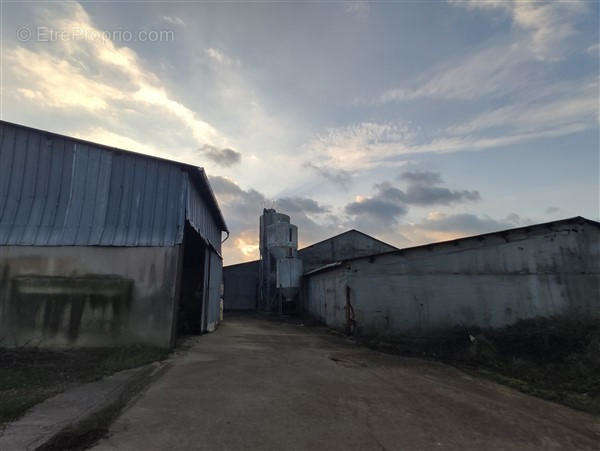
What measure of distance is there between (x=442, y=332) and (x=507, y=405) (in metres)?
6.85

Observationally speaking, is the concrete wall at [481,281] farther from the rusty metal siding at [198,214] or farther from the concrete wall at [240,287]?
the concrete wall at [240,287]

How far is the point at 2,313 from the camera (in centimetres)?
915

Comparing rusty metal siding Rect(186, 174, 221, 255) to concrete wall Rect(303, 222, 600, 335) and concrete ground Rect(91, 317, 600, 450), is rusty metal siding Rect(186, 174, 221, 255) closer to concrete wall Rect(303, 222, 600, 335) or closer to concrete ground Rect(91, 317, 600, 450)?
concrete ground Rect(91, 317, 600, 450)

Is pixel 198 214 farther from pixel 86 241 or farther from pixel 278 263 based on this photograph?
pixel 278 263

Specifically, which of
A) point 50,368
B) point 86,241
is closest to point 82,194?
point 86,241

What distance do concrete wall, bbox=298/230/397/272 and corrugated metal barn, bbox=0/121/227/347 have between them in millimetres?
21063

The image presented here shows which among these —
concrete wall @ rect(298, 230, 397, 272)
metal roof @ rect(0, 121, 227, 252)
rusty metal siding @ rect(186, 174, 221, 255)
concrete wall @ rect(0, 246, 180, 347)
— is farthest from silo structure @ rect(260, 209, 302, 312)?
concrete wall @ rect(0, 246, 180, 347)

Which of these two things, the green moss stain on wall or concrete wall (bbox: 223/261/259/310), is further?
concrete wall (bbox: 223/261/259/310)

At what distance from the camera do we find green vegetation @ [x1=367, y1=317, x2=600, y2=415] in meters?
8.34

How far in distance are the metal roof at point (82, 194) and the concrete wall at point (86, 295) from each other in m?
0.39

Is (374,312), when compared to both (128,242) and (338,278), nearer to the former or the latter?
(338,278)

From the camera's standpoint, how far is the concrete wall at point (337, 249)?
31.0 m

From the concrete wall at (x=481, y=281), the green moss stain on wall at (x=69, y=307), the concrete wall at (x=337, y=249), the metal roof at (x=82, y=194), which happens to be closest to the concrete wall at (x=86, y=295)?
the green moss stain on wall at (x=69, y=307)

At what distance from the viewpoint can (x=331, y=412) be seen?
559cm
